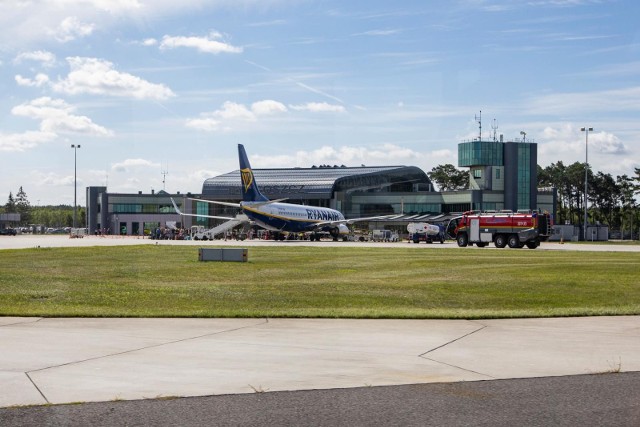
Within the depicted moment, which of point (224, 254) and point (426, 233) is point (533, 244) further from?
point (224, 254)

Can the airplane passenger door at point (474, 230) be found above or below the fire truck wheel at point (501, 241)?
above

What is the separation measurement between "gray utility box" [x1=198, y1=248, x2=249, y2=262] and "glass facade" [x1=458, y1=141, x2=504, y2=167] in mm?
96121

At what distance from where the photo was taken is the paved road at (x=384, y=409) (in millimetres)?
8852

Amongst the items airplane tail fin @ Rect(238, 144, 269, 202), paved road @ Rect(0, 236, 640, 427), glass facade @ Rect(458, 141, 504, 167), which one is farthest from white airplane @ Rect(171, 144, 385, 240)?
paved road @ Rect(0, 236, 640, 427)

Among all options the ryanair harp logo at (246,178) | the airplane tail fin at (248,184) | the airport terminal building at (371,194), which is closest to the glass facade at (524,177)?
the airport terminal building at (371,194)

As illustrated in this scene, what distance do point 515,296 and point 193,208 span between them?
136400mm

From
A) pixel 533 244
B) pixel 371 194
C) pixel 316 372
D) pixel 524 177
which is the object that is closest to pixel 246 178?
pixel 533 244

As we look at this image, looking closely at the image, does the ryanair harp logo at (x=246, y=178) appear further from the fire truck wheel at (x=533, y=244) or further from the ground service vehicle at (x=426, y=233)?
the fire truck wheel at (x=533, y=244)

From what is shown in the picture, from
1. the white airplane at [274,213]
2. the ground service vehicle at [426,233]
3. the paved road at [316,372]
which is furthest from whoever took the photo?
the white airplane at [274,213]

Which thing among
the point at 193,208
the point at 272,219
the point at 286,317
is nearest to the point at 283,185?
the point at 193,208

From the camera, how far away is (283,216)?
311ft

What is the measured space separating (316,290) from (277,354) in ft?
40.0

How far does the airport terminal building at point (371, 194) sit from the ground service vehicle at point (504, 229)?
46.5 meters

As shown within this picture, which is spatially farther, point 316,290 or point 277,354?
point 316,290
